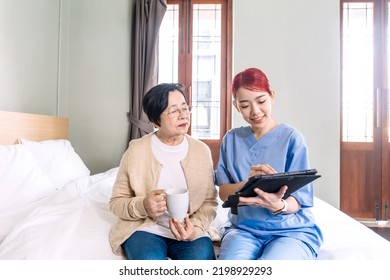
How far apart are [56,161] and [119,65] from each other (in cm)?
122

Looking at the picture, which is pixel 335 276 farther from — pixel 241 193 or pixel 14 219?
pixel 14 219

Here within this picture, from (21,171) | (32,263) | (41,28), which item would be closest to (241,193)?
(32,263)

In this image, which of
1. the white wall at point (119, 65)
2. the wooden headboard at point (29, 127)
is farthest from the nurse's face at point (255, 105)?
the white wall at point (119, 65)

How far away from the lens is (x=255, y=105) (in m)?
0.88

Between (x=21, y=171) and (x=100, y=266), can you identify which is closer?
(x=100, y=266)

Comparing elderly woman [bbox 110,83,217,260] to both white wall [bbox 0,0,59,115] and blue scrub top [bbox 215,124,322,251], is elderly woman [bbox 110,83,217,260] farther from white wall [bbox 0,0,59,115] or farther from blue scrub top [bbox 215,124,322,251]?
white wall [bbox 0,0,59,115]

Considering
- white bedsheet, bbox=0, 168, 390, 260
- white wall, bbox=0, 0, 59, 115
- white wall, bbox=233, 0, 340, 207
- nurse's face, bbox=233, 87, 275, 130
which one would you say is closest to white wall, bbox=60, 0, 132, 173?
white wall, bbox=0, 0, 59, 115

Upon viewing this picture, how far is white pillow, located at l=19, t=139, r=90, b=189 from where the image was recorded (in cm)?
163

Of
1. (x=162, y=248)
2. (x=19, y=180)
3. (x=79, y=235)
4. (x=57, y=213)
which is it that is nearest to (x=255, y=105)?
(x=162, y=248)

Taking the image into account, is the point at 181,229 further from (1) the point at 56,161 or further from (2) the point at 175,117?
(1) the point at 56,161

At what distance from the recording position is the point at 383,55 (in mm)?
2486

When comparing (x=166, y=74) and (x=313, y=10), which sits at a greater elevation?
(x=313, y=10)

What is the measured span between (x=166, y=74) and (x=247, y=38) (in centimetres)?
80

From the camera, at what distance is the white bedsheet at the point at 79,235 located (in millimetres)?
841
